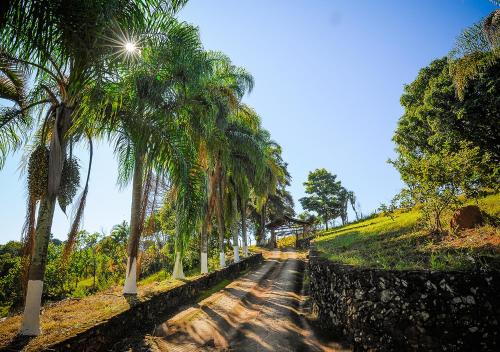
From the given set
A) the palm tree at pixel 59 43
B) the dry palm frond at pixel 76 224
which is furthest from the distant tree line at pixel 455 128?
the dry palm frond at pixel 76 224

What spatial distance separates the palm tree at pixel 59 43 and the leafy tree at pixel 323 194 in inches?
1990

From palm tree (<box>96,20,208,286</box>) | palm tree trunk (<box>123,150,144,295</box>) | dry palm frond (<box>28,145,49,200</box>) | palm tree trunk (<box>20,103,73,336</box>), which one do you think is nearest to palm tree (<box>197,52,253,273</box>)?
palm tree (<box>96,20,208,286</box>)

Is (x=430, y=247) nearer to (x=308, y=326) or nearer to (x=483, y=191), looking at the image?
(x=483, y=191)

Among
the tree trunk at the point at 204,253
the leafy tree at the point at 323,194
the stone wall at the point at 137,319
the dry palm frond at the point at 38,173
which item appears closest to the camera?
the stone wall at the point at 137,319

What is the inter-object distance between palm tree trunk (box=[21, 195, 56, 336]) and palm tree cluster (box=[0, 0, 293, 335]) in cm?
2

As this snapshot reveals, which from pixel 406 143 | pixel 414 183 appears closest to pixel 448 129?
pixel 406 143

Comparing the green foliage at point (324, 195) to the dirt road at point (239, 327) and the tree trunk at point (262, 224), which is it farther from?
the dirt road at point (239, 327)

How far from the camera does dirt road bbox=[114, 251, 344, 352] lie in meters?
6.71

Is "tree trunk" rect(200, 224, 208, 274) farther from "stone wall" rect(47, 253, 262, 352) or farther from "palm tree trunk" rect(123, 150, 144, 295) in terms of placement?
"palm tree trunk" rect(123, 150, 144, 295)

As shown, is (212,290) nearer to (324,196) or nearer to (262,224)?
(262,224)

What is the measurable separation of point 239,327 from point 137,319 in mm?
2867

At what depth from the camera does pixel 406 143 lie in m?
21.8

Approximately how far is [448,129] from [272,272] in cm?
1429

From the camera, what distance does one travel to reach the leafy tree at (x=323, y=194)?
53750 millimetres
